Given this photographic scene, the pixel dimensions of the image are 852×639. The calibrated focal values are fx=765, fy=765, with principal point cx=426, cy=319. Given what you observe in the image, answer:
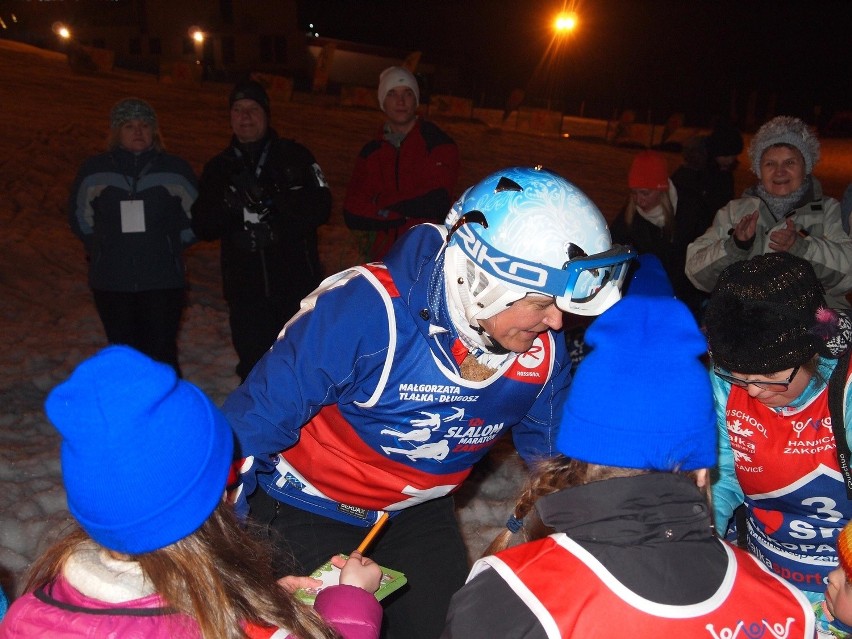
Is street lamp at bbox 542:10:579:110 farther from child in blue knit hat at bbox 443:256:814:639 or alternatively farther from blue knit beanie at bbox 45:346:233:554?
blue knit beanie at bbox 45:346:233:554

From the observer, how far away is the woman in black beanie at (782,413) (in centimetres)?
220

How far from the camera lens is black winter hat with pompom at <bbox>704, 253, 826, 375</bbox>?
2.18m

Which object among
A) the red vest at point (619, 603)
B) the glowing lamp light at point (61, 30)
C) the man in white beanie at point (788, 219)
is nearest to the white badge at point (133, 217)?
the man in white beanie at point (788, 219)

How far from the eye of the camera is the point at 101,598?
1.51m

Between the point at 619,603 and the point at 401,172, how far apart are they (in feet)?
14.9

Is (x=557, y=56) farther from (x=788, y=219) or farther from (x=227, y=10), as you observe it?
(x=788, y=219)

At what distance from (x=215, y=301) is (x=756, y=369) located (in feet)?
22.1

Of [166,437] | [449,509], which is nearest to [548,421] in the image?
[449,509]

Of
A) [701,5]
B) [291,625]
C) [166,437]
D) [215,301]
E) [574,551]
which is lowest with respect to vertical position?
[215,301]

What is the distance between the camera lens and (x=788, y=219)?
4039 mm

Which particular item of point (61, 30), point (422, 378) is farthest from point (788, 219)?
point (61, 30)

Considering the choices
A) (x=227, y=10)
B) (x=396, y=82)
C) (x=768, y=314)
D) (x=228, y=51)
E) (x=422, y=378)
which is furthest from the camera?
(x=228, y=51)

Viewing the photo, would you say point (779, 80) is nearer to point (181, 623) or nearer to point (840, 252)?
point (840, 252)

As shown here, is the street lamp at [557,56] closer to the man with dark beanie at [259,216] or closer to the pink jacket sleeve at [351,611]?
the man with dark beanie at [259,216]
